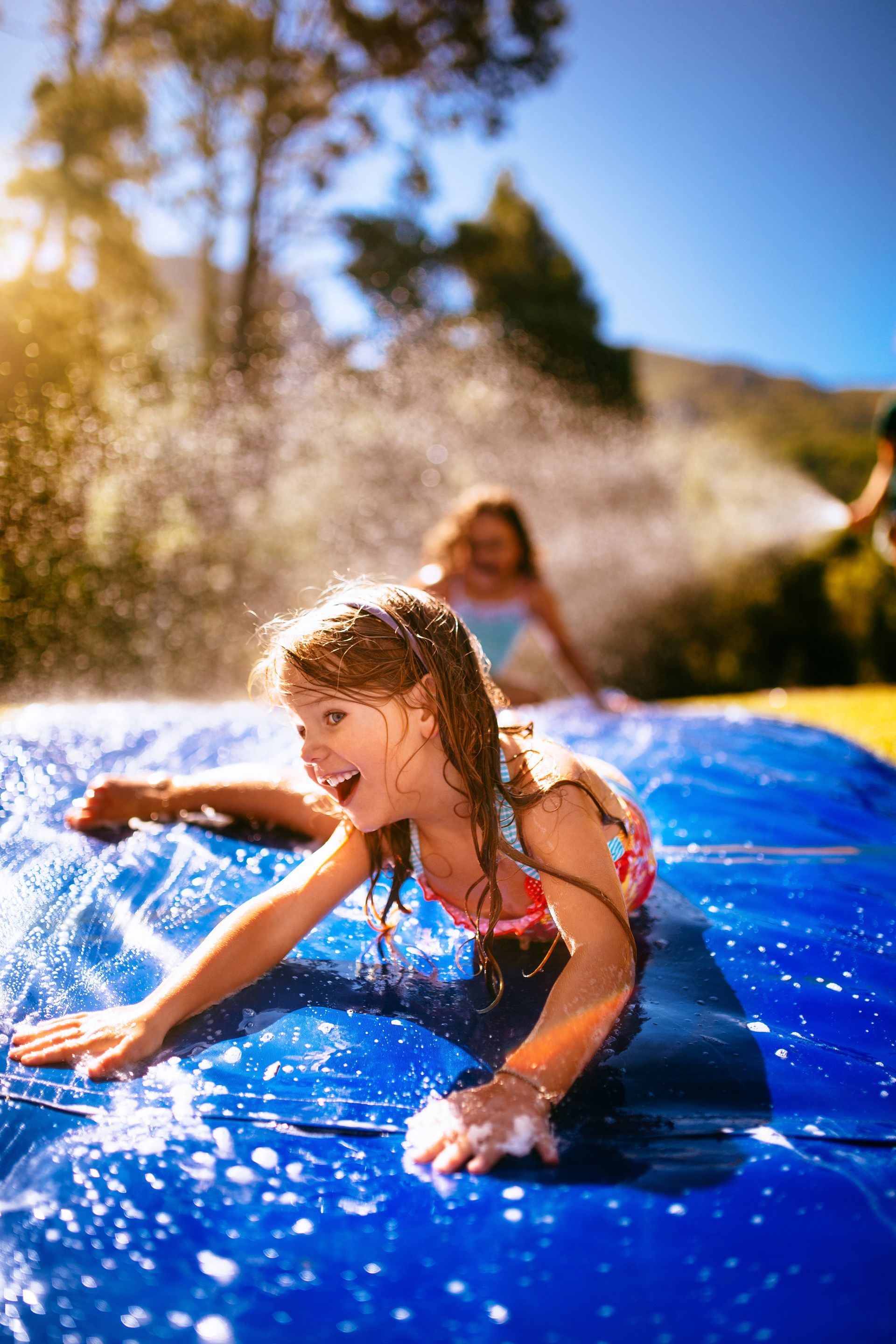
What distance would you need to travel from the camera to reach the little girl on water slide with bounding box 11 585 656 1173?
4.97 ft

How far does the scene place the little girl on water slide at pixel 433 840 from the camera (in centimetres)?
152

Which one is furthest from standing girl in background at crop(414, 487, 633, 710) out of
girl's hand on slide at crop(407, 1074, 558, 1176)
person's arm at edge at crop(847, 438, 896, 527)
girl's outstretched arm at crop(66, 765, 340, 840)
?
girl's hand on slide at crop(407, 1074, 558, 1176)

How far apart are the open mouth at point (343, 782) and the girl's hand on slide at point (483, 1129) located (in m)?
0.53

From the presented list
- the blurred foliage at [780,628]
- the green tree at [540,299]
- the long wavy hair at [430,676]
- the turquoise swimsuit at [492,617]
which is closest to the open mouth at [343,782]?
the long wavy hair at [430,676]

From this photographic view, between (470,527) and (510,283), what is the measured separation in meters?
9.24

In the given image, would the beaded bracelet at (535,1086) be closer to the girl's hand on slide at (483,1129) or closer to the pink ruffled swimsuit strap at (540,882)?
the girl's hand on slide at (483,1129)

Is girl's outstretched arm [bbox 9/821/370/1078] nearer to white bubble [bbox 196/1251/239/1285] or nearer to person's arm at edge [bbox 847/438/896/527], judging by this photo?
white bubble [bbox 196/1251/239/1285]

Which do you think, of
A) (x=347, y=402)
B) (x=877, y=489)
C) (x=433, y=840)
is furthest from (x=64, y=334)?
(x=433, y=840)

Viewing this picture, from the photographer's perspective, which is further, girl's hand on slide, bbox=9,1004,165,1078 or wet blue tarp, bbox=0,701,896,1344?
girl's hand on slide, bbox=9,1004,165,1078

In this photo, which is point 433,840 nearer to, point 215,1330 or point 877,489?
point 215,1330

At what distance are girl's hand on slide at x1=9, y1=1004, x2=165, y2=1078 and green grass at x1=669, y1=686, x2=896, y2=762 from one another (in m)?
3.27

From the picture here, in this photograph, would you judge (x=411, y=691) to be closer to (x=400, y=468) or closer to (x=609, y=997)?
(x=609, y=997)

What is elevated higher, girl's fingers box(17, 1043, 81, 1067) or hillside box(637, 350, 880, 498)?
hillside box(637, 350, 880, 498)

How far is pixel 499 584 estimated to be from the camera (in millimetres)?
4996
